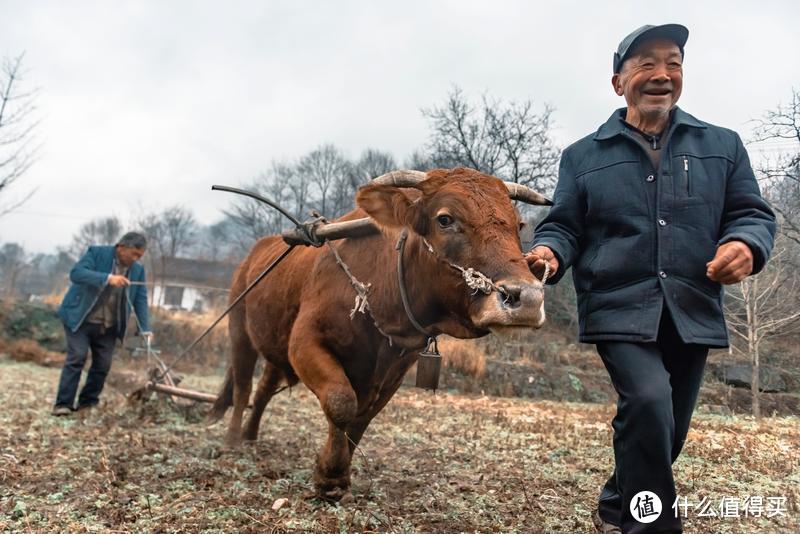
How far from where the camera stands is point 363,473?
489cm

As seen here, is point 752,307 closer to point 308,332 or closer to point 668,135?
point 668,135

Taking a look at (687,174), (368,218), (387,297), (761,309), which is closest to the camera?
(687,174)

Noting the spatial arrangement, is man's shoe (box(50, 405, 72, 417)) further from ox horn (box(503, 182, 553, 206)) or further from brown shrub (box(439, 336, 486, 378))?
brown shrub (box(439, 336, 486, 378))

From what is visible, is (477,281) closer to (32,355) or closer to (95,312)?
(95,312)

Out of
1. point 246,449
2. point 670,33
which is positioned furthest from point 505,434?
point 670,33

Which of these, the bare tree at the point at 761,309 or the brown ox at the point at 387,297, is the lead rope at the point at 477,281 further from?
the bare tree at the point at 761,309

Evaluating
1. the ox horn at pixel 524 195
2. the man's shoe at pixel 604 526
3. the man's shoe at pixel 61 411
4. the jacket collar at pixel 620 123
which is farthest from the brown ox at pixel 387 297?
the man's shoe at pixel 61 411

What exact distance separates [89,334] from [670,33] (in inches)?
284

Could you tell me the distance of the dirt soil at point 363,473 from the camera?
3611 mm

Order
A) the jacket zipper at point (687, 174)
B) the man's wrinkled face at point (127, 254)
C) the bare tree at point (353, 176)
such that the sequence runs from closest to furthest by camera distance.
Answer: the jacket zipper at point (687, 174)
the man's wrinkled face at point (127, 254)
the bare tree at point (353, 176)

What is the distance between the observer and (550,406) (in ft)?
33.6

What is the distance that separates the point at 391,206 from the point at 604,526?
6.83 ft

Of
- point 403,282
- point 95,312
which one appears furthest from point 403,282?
point 95,312
